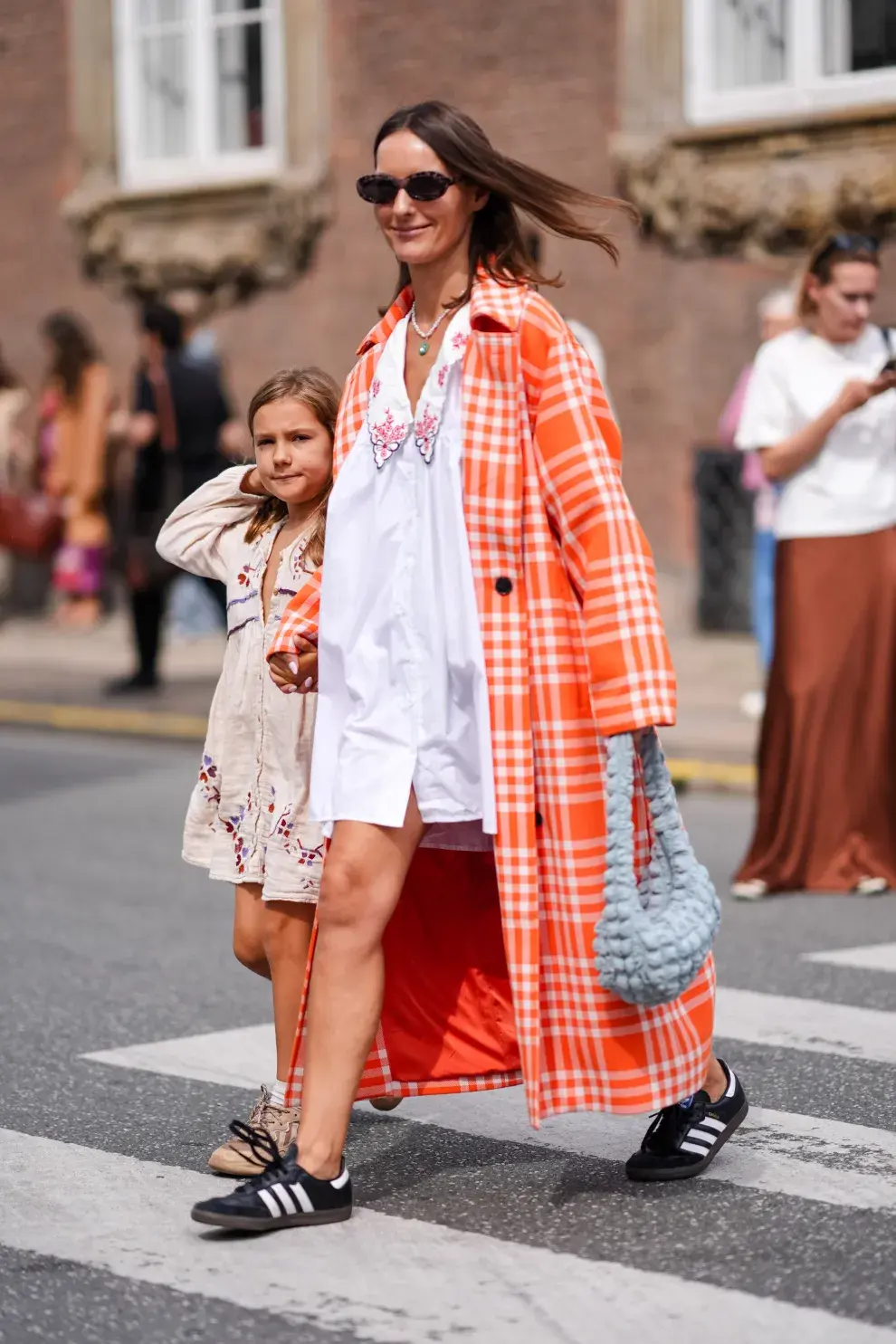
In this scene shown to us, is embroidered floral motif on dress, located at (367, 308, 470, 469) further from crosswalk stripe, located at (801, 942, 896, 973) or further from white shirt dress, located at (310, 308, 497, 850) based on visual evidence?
crosswalk stripe, located at (801, 942, 896, 973)

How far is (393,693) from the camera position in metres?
4.31

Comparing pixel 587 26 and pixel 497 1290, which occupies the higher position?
pixel 587 26

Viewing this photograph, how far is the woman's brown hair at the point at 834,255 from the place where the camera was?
764 centimetres

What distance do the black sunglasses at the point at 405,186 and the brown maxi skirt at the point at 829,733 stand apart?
3.78 metres

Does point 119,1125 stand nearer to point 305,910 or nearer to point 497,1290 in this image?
point 305,910

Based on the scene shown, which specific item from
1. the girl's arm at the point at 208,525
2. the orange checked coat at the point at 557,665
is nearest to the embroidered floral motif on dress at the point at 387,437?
the orange checked coat at the point at 557,665

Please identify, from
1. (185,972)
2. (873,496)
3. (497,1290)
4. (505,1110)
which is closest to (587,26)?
(873,496)

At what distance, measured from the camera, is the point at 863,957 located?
22.7ft

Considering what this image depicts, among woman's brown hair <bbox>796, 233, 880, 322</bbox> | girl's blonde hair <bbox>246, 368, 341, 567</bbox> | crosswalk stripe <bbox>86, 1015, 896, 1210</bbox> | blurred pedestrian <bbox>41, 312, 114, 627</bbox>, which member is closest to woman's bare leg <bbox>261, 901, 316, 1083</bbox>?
crosswalk stripe <bbox>86, 1015, 896, 1210</bbox>

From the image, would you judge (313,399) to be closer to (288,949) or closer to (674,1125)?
(288,949)

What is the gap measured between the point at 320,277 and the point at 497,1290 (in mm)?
13613

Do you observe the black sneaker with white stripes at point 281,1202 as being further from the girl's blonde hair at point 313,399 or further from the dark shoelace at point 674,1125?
the girl's blonde hair at point 313,399

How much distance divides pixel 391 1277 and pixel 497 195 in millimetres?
1903

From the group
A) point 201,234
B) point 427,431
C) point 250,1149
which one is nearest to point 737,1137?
point 250,1149
